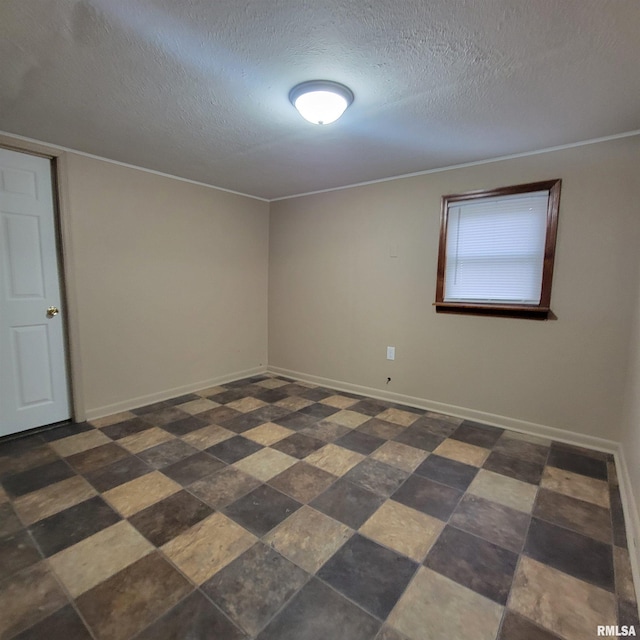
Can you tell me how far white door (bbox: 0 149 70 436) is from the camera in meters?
2.62

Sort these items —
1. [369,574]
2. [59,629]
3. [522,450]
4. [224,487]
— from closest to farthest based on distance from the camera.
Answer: [59,629] → [369,574] → [224,487] → [522,450]

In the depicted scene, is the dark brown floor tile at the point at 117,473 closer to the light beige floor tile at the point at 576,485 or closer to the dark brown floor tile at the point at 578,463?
the light beige floor tile at the point at 576,485

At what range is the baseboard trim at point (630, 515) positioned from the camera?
4.95ft

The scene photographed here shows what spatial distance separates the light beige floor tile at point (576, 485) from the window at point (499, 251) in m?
1.16

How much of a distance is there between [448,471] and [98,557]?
199 centimetres

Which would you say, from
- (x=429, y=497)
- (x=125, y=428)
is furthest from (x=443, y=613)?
(x=125, y=428)

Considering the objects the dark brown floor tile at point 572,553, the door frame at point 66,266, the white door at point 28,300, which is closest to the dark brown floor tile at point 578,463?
the dark brown floor tile at point 572,553

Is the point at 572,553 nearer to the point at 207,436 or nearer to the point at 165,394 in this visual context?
the point at 207,436

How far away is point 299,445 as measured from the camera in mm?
2658

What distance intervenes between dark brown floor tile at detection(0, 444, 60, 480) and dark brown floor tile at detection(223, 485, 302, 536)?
1439 millimetres

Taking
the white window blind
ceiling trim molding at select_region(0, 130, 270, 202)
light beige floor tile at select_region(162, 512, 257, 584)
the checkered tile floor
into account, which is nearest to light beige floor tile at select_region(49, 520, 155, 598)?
the checkered tile floor

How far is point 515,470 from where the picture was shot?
7.70 feet

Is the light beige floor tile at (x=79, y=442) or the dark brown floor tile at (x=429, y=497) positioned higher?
the dark brown floor tile at (x=429, y=497)

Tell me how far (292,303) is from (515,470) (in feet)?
9.49
